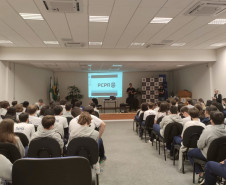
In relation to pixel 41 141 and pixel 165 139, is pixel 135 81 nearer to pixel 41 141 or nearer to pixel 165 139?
pixel 165 139

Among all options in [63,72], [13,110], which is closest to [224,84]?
[13,110]

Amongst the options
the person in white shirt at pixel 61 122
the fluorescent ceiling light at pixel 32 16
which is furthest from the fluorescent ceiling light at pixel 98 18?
the person in white shirt at pixel 61 122

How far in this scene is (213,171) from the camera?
2.31 meters

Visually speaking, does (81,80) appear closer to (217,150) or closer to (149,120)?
(149,120)

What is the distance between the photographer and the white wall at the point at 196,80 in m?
10.4

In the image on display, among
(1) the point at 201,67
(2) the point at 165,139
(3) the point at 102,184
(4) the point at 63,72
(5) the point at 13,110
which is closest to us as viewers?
(3) the point at 102,184

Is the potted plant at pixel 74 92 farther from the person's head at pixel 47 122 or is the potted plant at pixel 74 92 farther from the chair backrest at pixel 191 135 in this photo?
the chair backrest at pixel 191 135

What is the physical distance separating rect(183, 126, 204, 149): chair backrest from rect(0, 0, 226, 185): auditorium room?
2 centimetres

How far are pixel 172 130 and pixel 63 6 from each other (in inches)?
136

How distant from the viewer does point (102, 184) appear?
126 inches

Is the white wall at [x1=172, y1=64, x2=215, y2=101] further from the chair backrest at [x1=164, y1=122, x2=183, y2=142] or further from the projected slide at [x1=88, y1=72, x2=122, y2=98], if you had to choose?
the chair backrest at [x1=164, y1=122, x2=183, y2=142]

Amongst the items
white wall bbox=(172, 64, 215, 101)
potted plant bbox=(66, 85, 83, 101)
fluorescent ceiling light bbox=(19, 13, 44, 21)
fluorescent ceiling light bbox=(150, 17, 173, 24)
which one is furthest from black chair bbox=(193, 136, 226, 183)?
potted plant bbox=(66, 85, 83, 101)

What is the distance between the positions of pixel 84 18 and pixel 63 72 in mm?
11151

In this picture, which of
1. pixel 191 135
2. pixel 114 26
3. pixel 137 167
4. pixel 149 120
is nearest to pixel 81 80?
pixel 114 26
